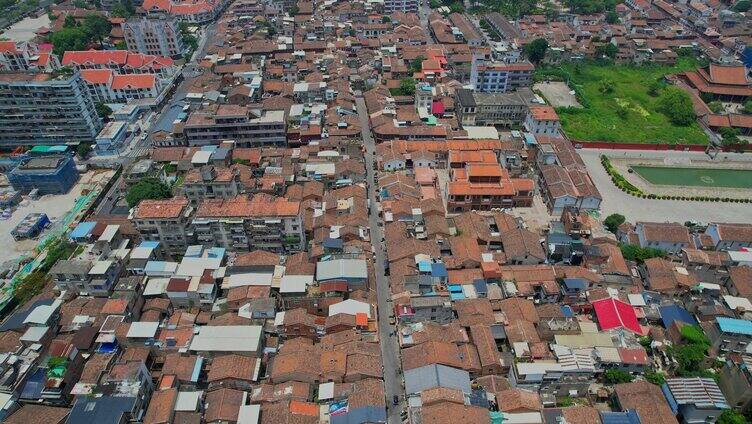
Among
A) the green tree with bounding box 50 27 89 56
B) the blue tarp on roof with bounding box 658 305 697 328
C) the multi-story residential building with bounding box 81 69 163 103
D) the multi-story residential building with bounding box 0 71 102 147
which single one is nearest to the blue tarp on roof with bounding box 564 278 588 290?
the blue tarp on roof with bounding box 658 305 697 328

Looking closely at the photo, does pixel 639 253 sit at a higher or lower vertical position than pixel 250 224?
lower

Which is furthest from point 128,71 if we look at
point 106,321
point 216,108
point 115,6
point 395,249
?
point 395,249

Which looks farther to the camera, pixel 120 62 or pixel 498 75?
pixel 120 62

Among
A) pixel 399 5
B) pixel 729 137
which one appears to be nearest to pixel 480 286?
pixel 729 137

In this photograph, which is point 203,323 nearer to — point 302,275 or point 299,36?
point 302,275

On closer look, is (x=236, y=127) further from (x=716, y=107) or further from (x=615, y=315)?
(x=716, y=107)

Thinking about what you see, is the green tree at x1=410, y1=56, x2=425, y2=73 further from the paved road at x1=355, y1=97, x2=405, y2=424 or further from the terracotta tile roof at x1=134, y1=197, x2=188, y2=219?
the terracotta tile roof at x1=134, y1=197, x2=188, y2=219
